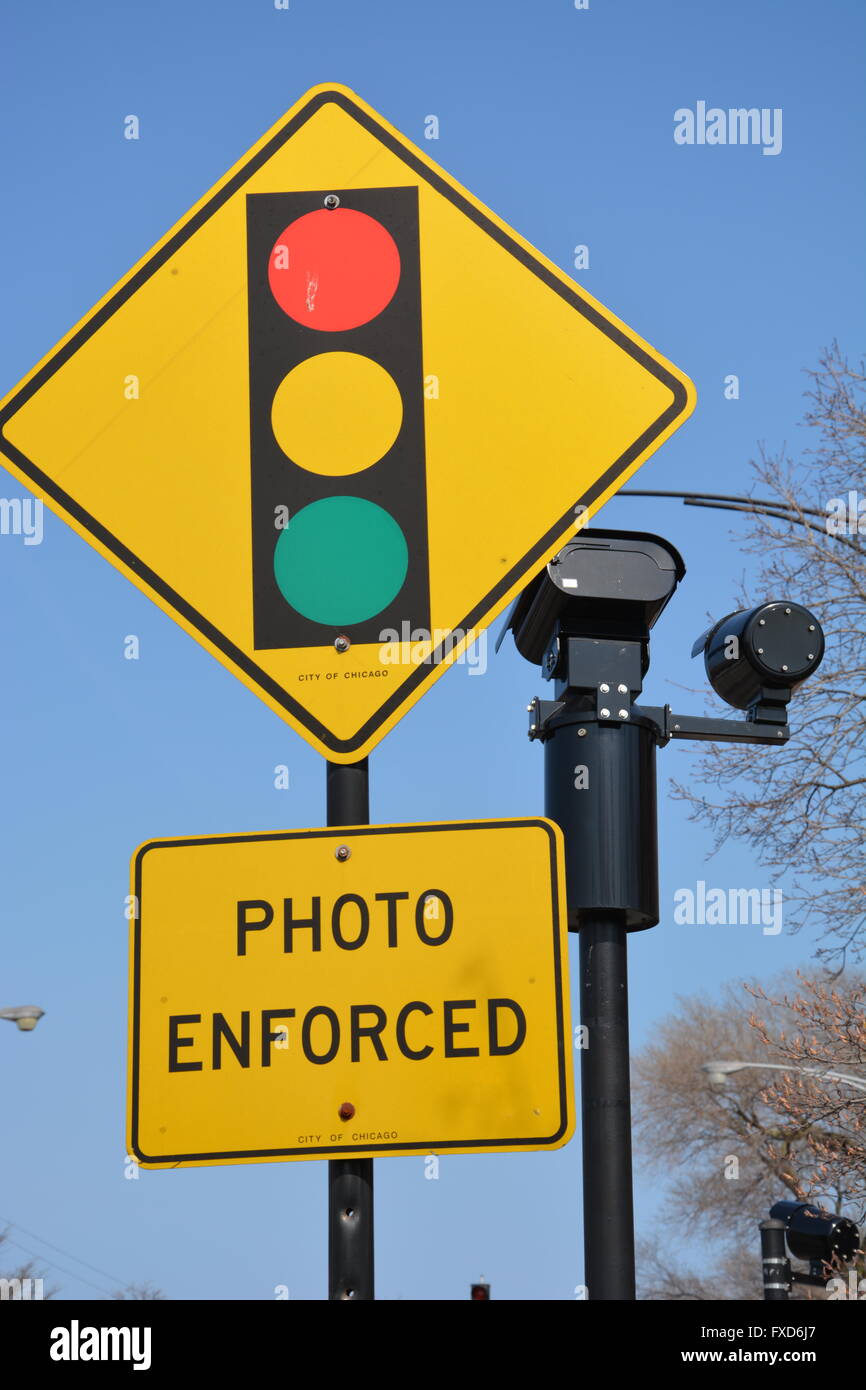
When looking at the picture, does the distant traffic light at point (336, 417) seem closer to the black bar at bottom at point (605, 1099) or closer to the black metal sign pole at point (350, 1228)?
the black metal sign pole at point (350, 1228)

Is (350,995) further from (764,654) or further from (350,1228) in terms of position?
(764,654)

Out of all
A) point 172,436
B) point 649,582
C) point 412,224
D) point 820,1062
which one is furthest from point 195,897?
point 820,1062

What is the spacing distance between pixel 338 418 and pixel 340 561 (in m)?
0.29

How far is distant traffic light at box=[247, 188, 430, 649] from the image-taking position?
2916 mm

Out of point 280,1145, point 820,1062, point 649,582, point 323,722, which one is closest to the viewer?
point 280,1145

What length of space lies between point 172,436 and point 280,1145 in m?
1.27

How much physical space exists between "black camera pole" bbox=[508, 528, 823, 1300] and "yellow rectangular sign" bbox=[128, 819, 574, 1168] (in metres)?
0.96

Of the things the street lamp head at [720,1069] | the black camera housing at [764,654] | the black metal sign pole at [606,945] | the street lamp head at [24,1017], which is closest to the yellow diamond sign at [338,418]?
the black metal sign pole at [606,945]

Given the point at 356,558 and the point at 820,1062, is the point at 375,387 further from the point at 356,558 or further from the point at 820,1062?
the point at 820,1062

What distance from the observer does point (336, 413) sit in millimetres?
3047

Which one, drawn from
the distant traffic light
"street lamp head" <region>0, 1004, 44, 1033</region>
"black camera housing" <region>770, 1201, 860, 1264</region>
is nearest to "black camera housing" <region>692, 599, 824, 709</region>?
the distant traffic light

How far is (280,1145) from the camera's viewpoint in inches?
102

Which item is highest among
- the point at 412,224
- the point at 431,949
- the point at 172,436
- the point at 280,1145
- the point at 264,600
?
the point at 412,224

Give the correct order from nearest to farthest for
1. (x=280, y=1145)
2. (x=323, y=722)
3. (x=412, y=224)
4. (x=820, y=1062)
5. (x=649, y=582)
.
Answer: (x=280, y=1145) < (x=323, y=722) < (x=412, y=224) < (x=649, y=582) < (x=820, y=1062)
